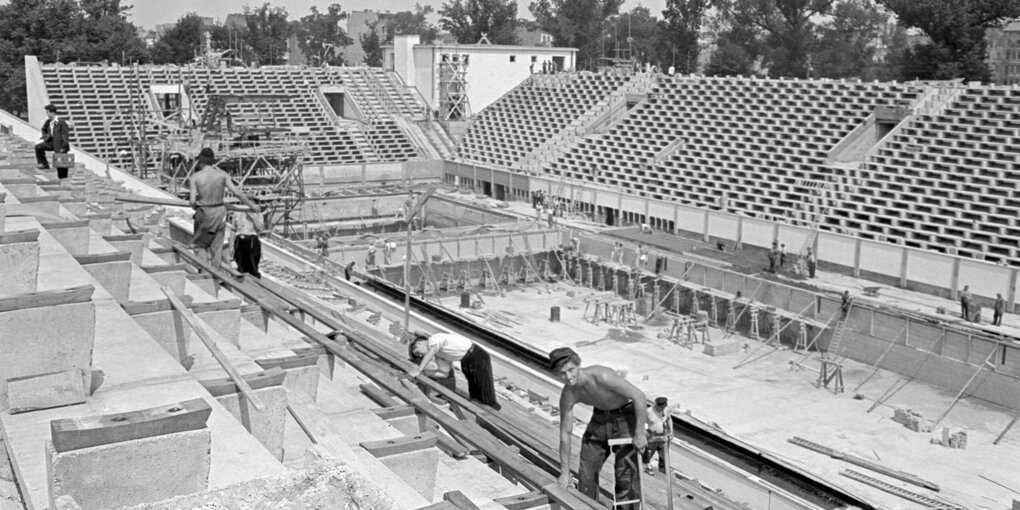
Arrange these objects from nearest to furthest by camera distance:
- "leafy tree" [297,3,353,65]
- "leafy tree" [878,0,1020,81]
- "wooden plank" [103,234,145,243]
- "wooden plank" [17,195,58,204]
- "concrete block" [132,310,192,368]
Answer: "concrete block" [132,310,192,368]
"wooden plank" [17,195,58,204]
"wooden plank" [103,234,145,243]
"leafy tree" [878,0,1020,81]
"leafy tree" [297,3,353,65]

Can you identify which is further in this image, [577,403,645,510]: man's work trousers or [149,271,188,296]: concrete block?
[149,271,188,296]: concrete block

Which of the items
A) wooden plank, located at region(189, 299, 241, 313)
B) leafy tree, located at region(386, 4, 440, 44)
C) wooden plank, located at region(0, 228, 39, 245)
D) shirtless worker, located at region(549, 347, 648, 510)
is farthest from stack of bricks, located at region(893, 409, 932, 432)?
leafy tree, located at region(386, 4, 440, 44)

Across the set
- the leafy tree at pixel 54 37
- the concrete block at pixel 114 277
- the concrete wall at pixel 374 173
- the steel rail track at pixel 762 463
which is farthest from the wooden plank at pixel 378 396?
the leafy tree at pixel 54 37

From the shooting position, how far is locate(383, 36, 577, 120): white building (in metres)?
51.9

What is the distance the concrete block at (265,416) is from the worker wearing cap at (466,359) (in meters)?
2.94

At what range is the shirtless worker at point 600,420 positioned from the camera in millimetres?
6156

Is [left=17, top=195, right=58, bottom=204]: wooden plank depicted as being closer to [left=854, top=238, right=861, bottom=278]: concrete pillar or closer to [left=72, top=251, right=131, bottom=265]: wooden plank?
[left=72, top=251, right=131, bottom=265]: wooden plank

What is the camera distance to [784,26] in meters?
73.2

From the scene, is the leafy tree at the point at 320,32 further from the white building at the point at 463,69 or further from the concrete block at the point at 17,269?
the concrete block at the point at 17,269

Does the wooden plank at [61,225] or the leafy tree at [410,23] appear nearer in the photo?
the wooden plank at [61,225]

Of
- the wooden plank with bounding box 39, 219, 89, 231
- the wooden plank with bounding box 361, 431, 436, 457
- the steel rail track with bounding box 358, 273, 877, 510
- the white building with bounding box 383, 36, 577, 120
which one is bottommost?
the steel rail track with bounding box 358, 273, 877, 510

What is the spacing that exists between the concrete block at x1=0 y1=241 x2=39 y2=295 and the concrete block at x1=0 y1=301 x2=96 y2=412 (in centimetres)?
90

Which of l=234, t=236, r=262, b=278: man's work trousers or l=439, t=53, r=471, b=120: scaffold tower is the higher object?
l=439, t=53, r=471, b=120: scaffold tower

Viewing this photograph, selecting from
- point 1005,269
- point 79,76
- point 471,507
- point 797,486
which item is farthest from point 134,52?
point 471,507
